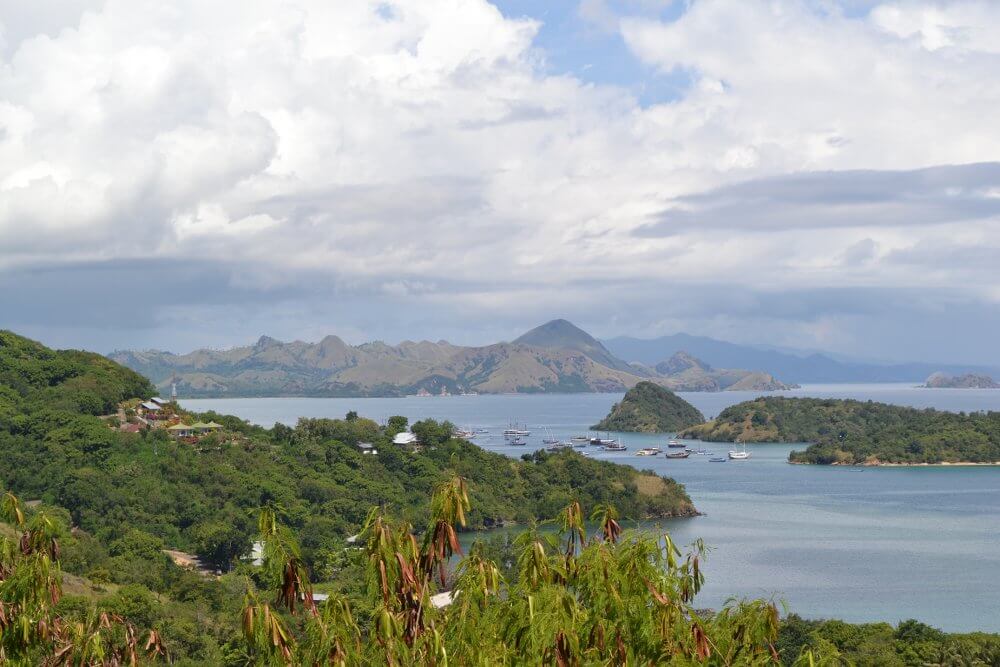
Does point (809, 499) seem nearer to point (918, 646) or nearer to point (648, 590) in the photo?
point (918, 646)

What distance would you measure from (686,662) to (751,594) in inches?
1674

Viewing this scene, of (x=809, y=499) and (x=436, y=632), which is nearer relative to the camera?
(x=436, y=632)

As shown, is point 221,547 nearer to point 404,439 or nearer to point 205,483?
point 205,483

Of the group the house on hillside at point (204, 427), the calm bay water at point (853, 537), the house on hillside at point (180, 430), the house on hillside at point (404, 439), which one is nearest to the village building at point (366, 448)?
the house on hillside at point (404, 439)

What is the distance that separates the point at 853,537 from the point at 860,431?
72.8m

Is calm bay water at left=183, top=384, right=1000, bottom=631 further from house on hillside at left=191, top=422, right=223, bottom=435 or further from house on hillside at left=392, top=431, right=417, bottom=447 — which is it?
house on hillside at left=191, top=422, right=223, bottom=435

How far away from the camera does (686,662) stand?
24.7 ft

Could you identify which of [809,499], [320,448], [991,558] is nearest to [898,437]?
[809,499]

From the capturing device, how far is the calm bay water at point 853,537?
47.7m

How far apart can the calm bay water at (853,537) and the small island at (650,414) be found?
53.3 m

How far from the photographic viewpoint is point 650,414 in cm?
17388

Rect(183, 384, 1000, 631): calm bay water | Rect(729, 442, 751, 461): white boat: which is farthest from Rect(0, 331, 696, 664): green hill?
Rect(729, 442, 751, 461): white boat

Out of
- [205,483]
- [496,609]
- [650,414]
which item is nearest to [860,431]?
[650,414]

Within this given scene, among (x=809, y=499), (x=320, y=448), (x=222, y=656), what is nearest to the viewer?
(x=222, y=656)
